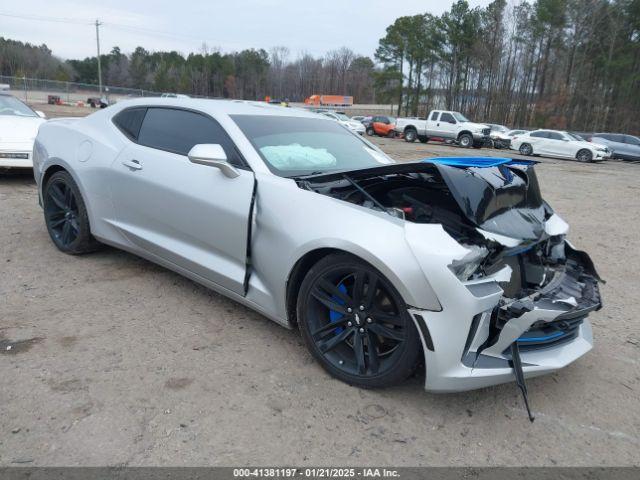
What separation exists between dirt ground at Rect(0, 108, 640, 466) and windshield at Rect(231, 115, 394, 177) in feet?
3.84

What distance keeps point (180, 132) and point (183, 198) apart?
609 mm

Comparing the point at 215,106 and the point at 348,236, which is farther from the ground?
the point at 215,106

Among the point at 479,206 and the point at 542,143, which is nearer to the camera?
the point at 479,206

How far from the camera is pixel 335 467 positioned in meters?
2.05

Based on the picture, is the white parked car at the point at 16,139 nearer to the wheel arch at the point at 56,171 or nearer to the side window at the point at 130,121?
the wheel arch at the point at 56,171

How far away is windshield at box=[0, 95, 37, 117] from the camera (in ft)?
26.2

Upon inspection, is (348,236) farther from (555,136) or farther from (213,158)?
(555,136)

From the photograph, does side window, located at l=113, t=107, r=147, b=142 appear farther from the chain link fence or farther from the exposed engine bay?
the chain link fence

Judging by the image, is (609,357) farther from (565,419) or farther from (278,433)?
(278,433)

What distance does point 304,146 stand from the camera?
3.54 meters

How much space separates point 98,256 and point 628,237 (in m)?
6.88

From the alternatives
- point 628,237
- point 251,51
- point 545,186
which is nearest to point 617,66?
point 545,186

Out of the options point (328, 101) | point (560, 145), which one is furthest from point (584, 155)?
point (328, 101)

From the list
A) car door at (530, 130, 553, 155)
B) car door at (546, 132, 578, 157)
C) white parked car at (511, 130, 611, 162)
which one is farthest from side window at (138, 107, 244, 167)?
car door at (530, 130, 553, 155)
